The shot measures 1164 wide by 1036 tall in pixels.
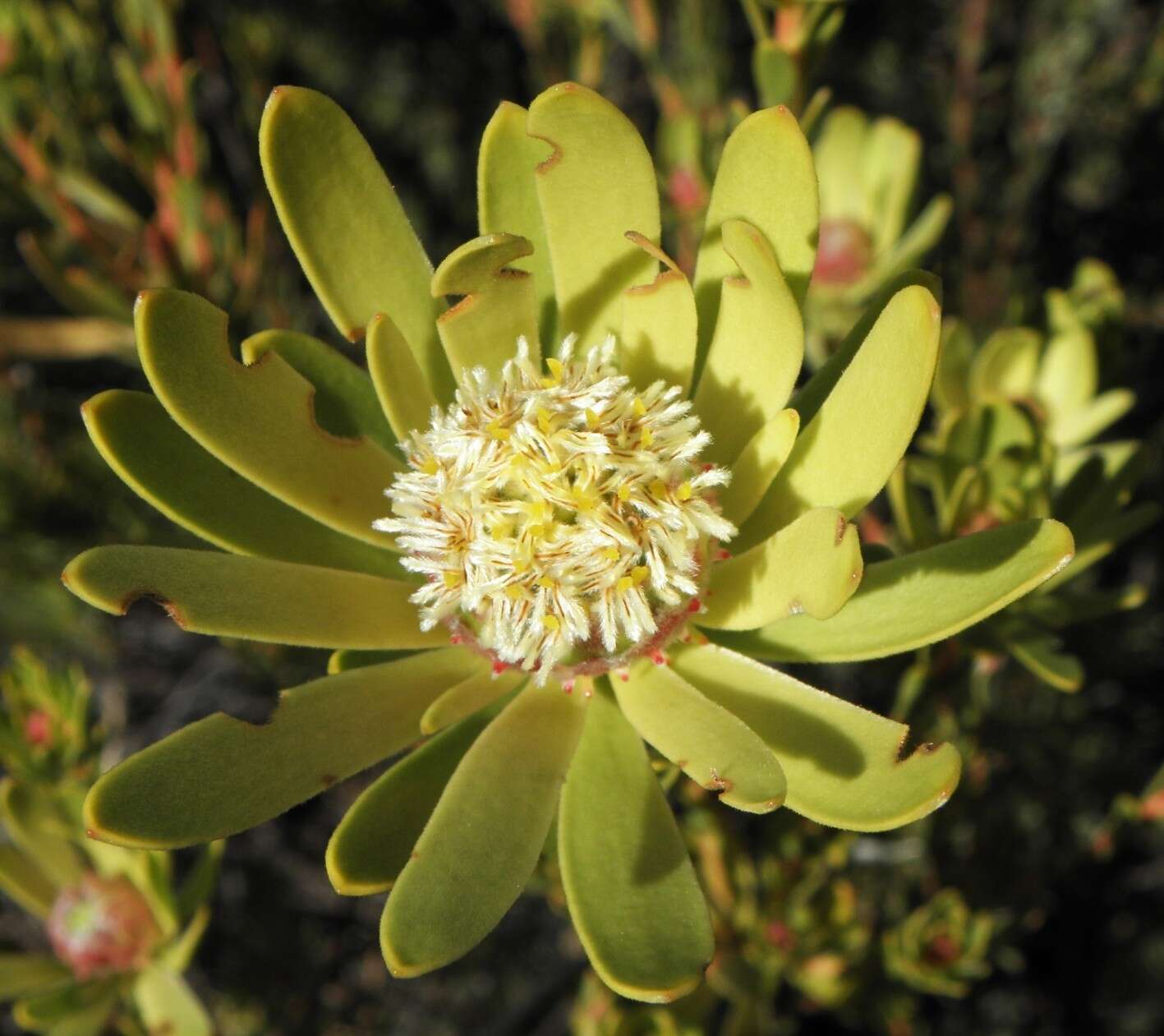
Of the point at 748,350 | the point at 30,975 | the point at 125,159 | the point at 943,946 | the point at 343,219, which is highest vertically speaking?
the point at 343,219

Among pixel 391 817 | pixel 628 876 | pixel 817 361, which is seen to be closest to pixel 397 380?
pixel 391 817

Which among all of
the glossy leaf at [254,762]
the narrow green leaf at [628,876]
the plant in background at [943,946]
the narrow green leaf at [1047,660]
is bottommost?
the plant in background at [943,946]

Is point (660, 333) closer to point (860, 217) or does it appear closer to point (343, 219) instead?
point (343, 219)

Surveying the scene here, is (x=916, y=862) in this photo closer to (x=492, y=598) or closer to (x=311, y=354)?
(x=492, y=598)

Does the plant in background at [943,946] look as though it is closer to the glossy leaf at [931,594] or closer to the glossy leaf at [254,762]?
the glossy leaf at [931,594]

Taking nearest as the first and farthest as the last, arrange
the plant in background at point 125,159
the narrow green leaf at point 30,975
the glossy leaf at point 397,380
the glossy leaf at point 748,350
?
1. the glossy leaf at point 748,350
2. the glossy leaf at point 397,380
3. the narrow green leaf at point 30,975
4. the plant in background at point 125,159

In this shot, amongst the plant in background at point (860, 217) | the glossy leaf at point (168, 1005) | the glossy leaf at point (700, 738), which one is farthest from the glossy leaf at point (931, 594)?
the glossy leaf at point (168, 1005)

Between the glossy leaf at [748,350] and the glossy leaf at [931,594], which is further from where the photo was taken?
the glossy leaf at [748,350]

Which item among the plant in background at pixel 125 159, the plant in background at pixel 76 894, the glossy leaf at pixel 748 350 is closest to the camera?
the glossy leaf at pixel 748 350
